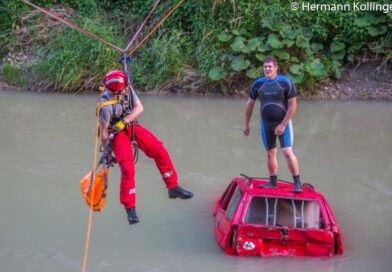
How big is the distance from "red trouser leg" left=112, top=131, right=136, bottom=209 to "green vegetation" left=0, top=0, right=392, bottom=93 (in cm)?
1094

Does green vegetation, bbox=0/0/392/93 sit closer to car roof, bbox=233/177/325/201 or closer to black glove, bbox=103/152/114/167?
car roof, bbox=233/177/325/201

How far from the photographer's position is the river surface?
22.5ft

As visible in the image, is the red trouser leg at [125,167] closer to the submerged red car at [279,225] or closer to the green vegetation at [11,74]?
the submerged red car at [279,225]

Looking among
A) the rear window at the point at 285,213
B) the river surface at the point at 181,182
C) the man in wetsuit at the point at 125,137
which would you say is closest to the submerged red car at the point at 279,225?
the rear window at the point at 285,213

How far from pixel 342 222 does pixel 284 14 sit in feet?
35.0

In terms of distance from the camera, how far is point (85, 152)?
11.0 meters

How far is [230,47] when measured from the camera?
17578mm

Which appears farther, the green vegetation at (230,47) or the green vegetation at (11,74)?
the green vegetation at (11,74)

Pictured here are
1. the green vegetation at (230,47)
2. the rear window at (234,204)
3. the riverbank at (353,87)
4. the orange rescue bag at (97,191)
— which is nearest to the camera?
the orange rescue bag at (97,191)

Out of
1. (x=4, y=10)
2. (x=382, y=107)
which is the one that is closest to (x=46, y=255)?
(x=382, y=107)

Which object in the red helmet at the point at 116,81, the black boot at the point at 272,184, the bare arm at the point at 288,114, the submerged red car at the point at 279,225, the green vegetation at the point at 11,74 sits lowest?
the submerged red car at the point at 279,225

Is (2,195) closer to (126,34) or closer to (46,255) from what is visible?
(46,255)

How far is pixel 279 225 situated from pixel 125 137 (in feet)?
6.37

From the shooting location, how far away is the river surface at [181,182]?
270 inches
